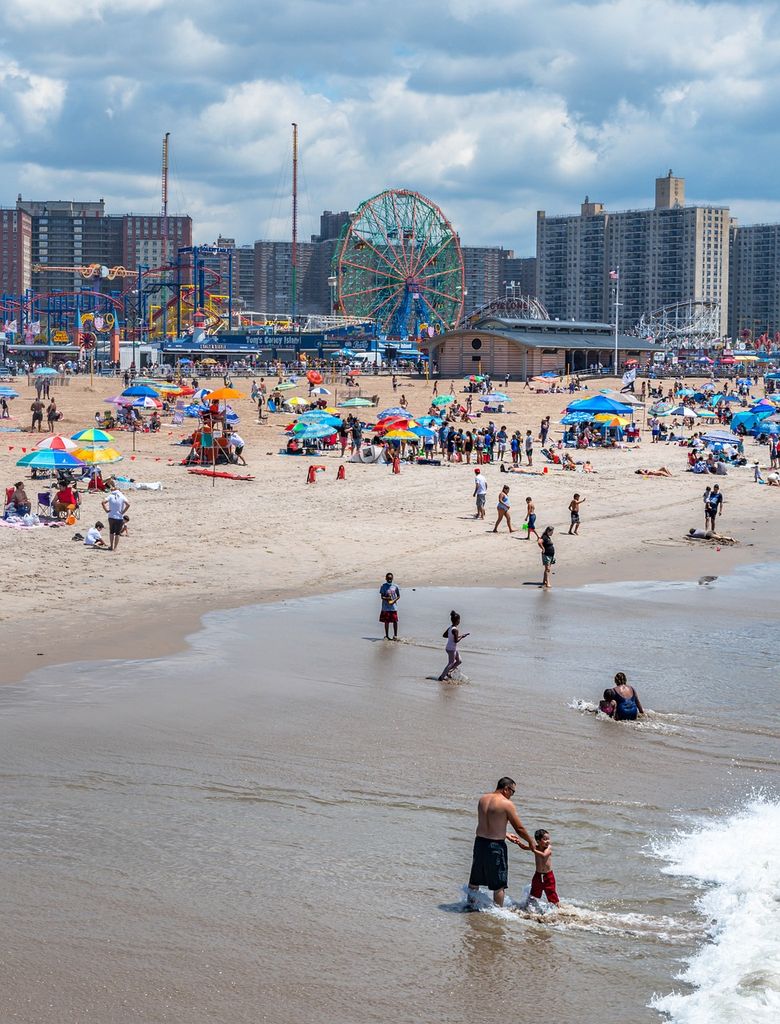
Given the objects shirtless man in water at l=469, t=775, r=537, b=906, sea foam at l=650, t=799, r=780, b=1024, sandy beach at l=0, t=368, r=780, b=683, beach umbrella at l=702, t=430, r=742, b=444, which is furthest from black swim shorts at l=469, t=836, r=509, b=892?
beach umbrella at l=702, t=430, r=742, b=444

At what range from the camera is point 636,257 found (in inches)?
7485

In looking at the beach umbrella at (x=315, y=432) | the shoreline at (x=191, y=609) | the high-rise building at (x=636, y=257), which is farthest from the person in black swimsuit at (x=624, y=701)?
the high-rise building at (x=636, y=257)

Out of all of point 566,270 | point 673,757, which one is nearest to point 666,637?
point 673,757

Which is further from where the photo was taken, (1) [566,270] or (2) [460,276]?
(1) [566,270]

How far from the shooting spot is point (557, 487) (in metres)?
31.8

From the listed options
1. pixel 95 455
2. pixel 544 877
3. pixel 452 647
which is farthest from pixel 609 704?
pixel 95 455

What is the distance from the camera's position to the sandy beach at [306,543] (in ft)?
55.4

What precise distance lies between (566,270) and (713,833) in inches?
7642

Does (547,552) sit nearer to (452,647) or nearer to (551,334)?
(452,647)

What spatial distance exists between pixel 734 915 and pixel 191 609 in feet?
34.7

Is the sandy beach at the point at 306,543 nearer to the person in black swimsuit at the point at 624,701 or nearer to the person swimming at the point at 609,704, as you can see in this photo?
the person swimming at the point at 609,704

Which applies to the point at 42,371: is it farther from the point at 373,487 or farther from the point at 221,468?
the point at 373,487

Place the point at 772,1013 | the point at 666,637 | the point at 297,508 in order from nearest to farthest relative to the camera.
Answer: the point at 772,1013 < the point at 666,637 < the point at 297,508

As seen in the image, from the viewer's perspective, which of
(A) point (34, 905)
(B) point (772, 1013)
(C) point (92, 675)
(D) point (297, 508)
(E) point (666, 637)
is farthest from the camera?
(D) point (297, 508)
